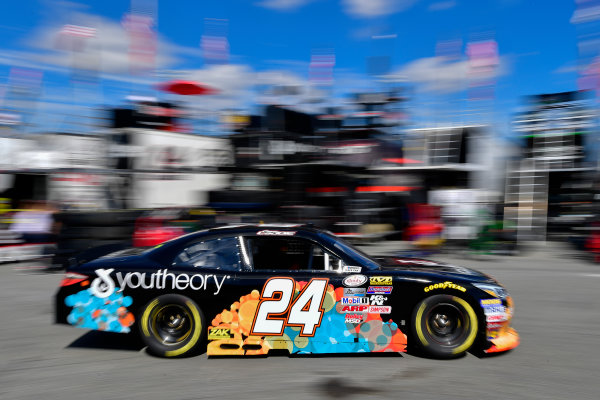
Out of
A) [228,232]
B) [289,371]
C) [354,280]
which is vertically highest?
[228,232]

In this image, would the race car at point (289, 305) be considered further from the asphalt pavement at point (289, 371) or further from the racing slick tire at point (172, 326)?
the asphalt pavement at point (289, 371)

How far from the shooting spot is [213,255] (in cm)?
432

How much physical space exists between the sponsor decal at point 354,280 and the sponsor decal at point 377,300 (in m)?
0.17

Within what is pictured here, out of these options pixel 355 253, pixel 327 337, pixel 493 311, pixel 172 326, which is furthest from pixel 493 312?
pixel 172 326

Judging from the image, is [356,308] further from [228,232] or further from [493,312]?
[228,232]

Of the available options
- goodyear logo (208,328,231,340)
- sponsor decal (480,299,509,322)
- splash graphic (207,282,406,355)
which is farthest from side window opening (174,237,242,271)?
sponsor decal (480,299,509,322)

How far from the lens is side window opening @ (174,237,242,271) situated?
14.0 ft

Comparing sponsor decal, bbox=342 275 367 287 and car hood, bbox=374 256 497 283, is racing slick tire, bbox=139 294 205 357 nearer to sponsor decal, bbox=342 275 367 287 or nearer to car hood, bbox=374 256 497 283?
sponsor decal, bbox=342 275 367 287

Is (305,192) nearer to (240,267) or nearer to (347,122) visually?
(347,122)

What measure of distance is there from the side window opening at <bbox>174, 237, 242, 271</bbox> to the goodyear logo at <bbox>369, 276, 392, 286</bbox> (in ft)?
4.03

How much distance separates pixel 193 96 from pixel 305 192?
4.90m

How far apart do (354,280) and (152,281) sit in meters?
1.85

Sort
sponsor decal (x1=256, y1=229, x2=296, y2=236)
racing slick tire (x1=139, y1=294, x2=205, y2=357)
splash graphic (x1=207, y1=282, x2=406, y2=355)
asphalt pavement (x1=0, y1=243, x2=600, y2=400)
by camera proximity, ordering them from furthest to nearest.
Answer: sponsor decal (x1=256, y1=229, x2=296, y2=236)
racing slick tire (x1=139, y1=294, x2=205, y2=357)
splash graphic (x1=207, y1=282, x2=406, y2=355)
asphalt pavement (x1=0, y1=243, x2=600, y2=400)

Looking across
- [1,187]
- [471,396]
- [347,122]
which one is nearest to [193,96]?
[347,122]
